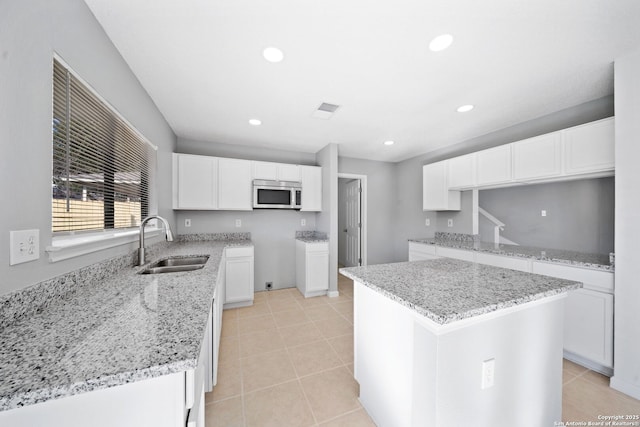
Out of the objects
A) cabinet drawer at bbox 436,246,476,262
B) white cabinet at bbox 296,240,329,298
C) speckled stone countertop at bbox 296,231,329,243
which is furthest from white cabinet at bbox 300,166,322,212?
cabinet drawer at bbox 436,246,476,262

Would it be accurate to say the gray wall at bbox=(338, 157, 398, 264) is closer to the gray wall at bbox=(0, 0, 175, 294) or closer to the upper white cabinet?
the upper white cabinet

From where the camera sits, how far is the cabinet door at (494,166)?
2.65 m

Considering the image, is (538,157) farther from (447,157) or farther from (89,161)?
(89,161)

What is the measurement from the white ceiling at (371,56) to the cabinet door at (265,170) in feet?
2.68

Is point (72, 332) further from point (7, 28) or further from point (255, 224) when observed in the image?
point (255, 224)

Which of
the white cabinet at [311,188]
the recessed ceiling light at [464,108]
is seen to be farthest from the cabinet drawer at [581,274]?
the white cabinet at [311,188]

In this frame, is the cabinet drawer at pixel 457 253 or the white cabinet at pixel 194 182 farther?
the white cabinet at pixel 194 182

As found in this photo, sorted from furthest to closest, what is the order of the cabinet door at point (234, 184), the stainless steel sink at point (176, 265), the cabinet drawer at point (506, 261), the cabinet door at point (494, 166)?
the cabinet door at point (234, 184) < the cabinet door at point (494, 166) < the cabinet drawer at point (506, 261) < the stainless steel sink at point (176, 265)

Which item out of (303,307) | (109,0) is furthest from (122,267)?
(303,307)

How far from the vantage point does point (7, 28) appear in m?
0.80

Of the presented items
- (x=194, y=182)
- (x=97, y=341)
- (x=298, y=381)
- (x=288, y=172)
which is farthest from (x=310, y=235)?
(x=97, y=341)

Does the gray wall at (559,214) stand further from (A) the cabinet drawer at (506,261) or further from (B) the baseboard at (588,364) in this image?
(B) the baseboard at (588,364)

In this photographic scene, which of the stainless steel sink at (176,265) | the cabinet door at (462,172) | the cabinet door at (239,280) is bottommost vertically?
the cabinet door at (239,280)

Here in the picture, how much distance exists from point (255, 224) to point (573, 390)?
3731mm
